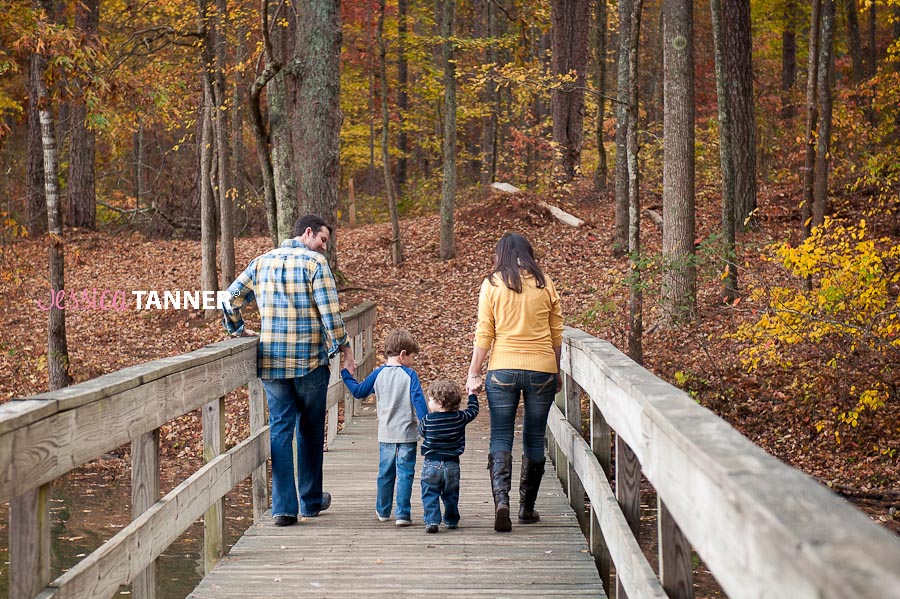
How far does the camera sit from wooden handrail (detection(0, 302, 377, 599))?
9.52 feet

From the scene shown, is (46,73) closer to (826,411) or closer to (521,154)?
(826,411)

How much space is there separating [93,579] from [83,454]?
431 mm

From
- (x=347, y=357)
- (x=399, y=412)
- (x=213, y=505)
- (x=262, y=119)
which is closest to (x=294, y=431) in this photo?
(x=347, y=357)

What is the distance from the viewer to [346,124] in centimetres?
3117

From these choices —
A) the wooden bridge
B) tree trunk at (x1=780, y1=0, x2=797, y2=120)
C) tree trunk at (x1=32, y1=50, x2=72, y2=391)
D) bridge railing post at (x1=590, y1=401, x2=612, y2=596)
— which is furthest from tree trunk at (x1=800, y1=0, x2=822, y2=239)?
tree trunk at (x1=780, y1=0, x2=797, y2=120)

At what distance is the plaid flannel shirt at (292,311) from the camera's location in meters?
5.97

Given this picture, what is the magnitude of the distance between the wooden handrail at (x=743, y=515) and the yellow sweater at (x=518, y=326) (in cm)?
200

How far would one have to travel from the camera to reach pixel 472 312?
18.1 metres

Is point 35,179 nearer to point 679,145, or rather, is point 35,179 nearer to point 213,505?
point 679,145

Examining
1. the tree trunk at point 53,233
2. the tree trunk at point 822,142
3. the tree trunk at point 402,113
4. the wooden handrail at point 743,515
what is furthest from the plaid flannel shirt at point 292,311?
the tree trunk at point 402,113

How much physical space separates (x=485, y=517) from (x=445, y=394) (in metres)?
1.14

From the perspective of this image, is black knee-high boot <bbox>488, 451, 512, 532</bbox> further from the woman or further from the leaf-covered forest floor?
the leaf-covered forest floor

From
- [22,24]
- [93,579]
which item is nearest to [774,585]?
[93,579]

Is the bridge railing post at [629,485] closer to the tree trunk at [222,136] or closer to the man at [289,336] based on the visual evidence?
the man at [289,336]
